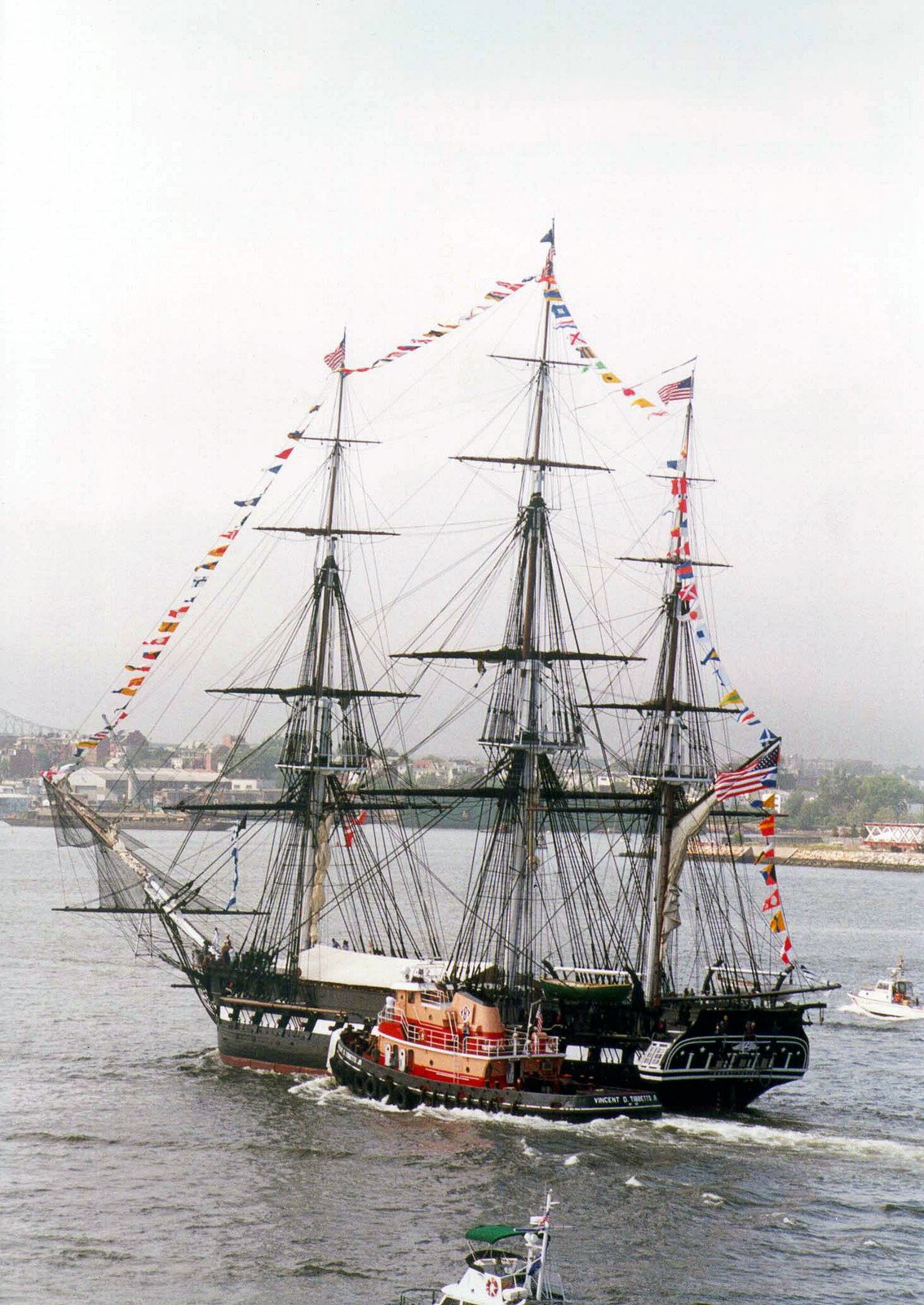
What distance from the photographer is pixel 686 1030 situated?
52.2m

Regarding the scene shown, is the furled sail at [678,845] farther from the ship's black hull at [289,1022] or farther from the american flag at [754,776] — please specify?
the ship's black hull at [289,1022]

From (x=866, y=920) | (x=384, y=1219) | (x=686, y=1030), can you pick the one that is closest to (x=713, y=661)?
(x=686, y=1030)

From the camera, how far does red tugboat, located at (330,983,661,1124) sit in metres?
50.1

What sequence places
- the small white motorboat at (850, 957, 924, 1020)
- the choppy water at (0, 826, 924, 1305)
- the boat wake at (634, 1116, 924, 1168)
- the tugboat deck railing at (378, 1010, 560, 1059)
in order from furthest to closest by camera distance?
1. the small white motorboat at (850, 957, 924, 1020)
2. the tugboat deck railing at (378, 1010, 560, 1059)
3. the boat wake at (634, 1116, 924, 1168)
4. the choppy water at (0, 826, 924, 1305)

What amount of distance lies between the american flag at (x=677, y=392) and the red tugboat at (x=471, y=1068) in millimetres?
22024

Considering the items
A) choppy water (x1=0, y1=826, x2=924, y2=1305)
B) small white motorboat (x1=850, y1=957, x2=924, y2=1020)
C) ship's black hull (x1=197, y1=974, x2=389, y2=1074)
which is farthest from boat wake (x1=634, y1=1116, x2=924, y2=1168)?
small white motorboat (x1=850, y1=957, x2=924, y2=1020)

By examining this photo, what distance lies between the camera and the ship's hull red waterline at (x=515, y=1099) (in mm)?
49906

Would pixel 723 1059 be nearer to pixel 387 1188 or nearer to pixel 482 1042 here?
pixel 482 1042

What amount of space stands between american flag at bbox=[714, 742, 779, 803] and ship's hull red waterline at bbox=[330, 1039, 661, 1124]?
9853 mm

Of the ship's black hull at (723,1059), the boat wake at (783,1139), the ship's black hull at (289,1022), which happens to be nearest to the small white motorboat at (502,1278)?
the boat wake at (783,1139)

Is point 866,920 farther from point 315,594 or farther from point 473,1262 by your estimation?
point 473,1262

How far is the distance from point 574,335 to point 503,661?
11804 millimetres

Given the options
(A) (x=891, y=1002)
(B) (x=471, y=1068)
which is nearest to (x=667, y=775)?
(B) (x=471, y=1068)

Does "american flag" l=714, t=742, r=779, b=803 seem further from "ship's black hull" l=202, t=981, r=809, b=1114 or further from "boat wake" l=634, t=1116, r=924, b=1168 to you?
"boat wake" l=634, t=1116, r=924, b=1168
